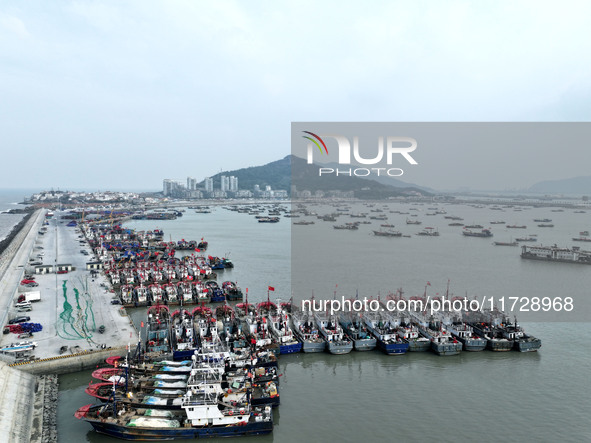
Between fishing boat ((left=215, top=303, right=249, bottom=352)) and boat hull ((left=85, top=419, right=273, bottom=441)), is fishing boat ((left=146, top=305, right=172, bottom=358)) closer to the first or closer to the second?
fishing boat ((left=215, top=303, right=249, bottom=352))

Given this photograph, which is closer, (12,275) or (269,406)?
(269,406)

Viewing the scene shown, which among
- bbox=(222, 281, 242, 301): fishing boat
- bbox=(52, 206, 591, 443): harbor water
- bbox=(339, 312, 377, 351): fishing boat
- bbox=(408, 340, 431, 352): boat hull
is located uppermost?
bbox=(222, 281, 242, 301): fishing boat

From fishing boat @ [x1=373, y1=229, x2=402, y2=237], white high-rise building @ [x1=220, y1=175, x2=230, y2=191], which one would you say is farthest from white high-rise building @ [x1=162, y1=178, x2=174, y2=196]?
fishing boat @ [x1=373, y1=229, x2=402, y2=237]

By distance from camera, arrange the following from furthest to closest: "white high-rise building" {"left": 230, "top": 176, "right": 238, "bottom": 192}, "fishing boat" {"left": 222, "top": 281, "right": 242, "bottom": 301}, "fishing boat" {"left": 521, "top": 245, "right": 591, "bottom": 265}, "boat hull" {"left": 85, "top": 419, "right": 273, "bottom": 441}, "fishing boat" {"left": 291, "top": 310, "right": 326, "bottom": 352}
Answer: "white high-rise building" {"left": 230, "top": 176, "right": 238, "bottom": 192}
"fishing boat" {"left": 521, "top": 245, "right": 591, "bottom": 265}
"fishing boat" {"left": 222, "top": 281, "right": 242, "bottom": 301}
"fishing boat" {"left": 291, "top": 310, "right": 326, "bottom": 352}
"boat hull" {"left": 85, "top": 419, "right": 273, "bottom": 441}

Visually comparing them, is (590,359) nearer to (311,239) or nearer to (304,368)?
(304,368)

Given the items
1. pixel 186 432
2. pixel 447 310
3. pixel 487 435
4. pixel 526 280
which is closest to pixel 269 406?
pixel 186 432

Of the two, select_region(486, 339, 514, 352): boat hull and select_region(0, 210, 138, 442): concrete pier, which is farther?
select_region(486, 339, 514, 352): boat hull
